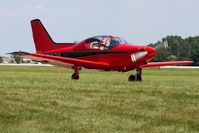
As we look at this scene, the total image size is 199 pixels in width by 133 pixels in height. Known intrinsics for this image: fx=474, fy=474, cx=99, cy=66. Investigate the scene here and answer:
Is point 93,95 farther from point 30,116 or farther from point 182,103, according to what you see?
point 30,116

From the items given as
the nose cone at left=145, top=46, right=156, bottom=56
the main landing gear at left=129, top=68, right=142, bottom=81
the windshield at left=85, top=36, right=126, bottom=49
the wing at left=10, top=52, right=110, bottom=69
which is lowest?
the main landing gear at left=129, top=68, right=142, bottom=81

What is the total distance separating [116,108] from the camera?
34.4ft

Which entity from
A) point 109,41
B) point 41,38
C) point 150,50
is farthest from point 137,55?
point 41,38

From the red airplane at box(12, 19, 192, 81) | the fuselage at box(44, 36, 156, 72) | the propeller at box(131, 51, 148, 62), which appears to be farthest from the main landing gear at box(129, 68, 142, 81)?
the propeller at box(131, 51, 148, 62)

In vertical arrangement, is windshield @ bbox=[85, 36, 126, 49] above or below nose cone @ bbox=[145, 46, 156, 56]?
above

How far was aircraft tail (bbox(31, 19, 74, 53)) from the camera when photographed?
29.7 m

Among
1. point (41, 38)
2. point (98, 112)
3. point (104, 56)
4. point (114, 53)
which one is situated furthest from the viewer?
point (41, 38)

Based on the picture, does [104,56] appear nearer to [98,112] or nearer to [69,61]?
[69,61]

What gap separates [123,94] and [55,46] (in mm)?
16183

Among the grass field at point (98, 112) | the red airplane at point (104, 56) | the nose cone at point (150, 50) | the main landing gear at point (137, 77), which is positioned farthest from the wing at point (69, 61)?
the grass field at point (98, 112)

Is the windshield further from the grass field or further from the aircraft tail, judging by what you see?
the grass field

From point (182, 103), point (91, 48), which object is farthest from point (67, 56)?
point (182, 103)

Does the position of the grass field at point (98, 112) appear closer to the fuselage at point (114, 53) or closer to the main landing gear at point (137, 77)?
the fuselage at point (114, 53)

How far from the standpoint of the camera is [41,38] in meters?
30.2
